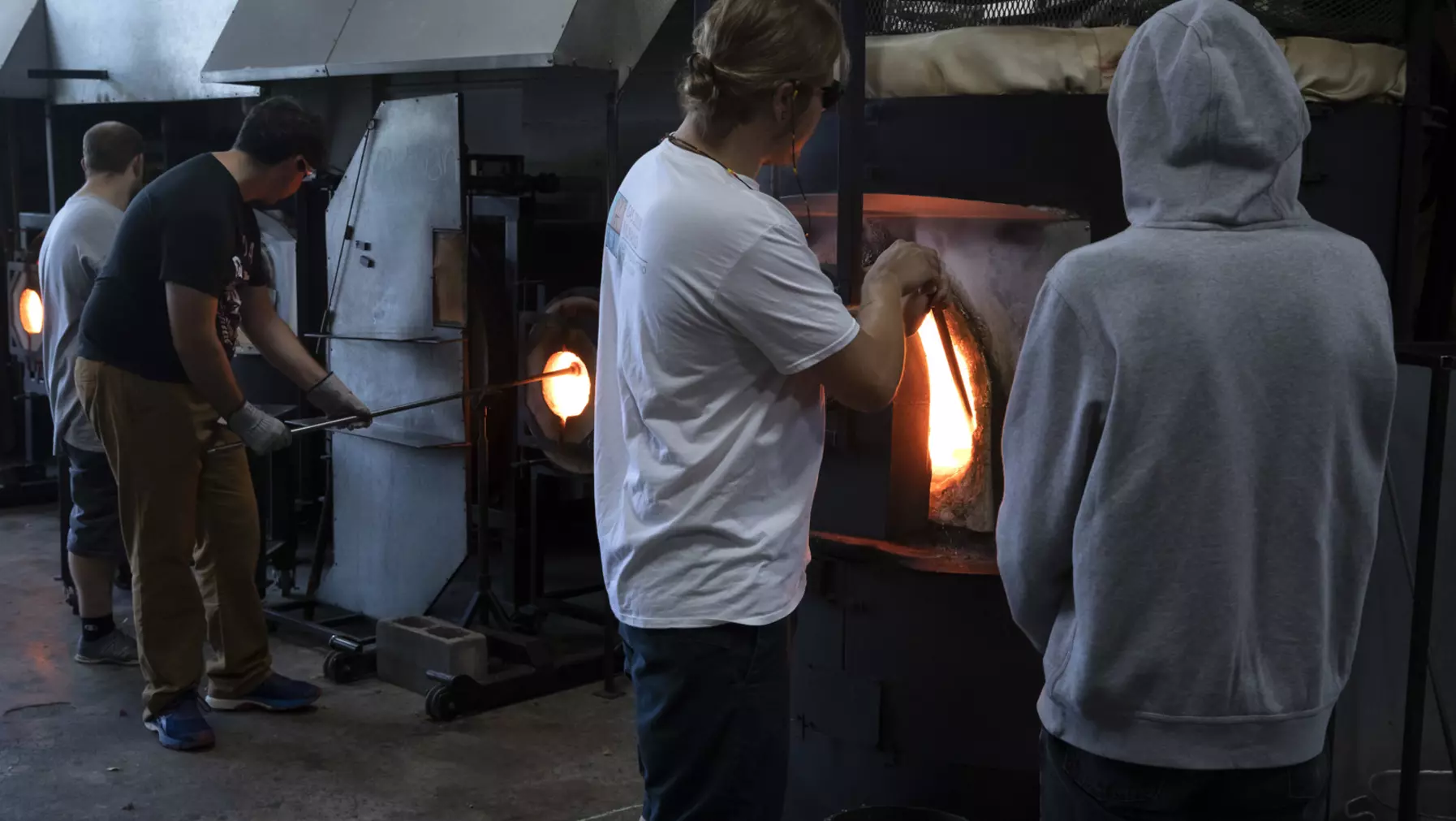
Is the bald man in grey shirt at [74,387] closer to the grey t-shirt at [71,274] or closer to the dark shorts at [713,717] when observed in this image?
the grey t-shirt at [71,274]

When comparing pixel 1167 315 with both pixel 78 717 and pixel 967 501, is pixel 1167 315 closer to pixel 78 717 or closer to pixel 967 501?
pixel 967 501

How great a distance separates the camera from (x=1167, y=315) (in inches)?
57.4

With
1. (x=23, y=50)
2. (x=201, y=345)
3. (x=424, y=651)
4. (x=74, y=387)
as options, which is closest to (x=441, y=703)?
(x=424, y=651)

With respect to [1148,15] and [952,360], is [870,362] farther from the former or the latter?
[1148,15]

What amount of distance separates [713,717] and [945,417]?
118cm

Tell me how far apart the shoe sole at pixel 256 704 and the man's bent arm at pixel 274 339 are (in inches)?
36.3

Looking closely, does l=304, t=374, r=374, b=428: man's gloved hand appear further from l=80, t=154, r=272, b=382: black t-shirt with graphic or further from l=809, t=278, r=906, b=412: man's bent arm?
l=809, t=278, r=906, b=412: man's bent arm

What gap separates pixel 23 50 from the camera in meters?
6.69

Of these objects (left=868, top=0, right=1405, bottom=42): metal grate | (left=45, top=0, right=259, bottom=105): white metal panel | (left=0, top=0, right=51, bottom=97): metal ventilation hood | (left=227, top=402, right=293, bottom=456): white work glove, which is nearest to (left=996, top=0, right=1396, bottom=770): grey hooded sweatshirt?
(left=868, top=0, right=1405, bottom=42): metal grate

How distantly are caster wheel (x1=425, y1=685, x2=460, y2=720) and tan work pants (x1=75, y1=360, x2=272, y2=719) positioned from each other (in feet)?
1.79

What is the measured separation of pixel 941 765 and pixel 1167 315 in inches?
61.6

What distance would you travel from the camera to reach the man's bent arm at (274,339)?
392 cm

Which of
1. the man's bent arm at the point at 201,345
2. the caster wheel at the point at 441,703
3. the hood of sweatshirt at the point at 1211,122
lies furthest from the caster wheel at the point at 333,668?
the hood of sweatshirt at the point at 1211,122

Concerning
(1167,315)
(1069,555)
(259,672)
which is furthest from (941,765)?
(259,672)
